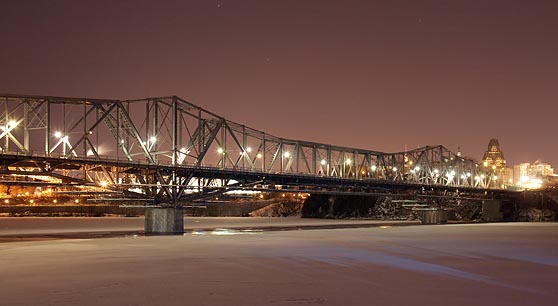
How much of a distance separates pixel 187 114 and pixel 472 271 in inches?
2558

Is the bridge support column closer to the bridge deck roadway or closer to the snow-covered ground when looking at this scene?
the bridge deck roadway

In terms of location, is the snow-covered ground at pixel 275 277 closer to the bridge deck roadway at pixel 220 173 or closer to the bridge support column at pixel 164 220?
the bridge deck roadway at pixel 220 173

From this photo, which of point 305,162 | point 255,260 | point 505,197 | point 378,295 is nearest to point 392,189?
point 305,162

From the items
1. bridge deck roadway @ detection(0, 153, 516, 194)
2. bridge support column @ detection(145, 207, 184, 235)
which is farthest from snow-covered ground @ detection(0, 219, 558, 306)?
bridge support column @ detection(145, 207, 184, 235)

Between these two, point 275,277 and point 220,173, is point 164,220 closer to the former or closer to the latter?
point 220,173

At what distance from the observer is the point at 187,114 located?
88.7m

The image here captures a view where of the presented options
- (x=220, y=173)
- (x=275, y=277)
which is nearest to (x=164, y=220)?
(x=220, y=173)

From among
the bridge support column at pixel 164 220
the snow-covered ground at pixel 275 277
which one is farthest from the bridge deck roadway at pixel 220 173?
the snow-covered ground at pixel 275 277

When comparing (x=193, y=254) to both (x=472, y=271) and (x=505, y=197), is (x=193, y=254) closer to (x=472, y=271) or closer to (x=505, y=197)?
(x=472, y=271)

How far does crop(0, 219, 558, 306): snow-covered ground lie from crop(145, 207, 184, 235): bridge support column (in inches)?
1417

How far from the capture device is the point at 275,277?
2547cm

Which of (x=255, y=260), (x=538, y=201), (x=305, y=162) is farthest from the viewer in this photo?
(x=538, y=201)

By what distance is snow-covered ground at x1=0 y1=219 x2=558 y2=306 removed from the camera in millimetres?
20109

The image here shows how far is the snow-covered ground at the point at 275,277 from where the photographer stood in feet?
66.0
